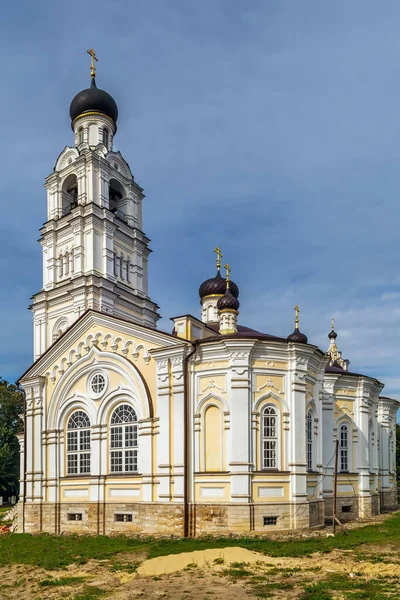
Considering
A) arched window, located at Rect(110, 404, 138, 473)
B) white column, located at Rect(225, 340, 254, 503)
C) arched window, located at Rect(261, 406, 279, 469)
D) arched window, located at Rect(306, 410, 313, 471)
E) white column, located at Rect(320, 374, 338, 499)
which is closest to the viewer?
white column, located at Rect(225, 340, 254, 503)

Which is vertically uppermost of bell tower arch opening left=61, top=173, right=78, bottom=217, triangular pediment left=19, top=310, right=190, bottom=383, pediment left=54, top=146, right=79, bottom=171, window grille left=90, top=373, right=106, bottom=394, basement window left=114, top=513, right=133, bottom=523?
pediment left=54, top=146, right=79, bottom=171

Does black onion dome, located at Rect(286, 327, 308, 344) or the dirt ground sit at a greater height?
black onion dome, located at Rect(286, 327, 308, 344)

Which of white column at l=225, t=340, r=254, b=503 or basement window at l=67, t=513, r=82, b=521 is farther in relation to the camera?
basement window at l=67, t=513, r=82, b=521

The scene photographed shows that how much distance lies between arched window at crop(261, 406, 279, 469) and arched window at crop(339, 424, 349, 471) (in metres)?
7.48

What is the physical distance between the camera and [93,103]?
128 ft

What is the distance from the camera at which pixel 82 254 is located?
35.3 meters

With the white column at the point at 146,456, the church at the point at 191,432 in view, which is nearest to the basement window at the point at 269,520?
the church at the point at 191,432

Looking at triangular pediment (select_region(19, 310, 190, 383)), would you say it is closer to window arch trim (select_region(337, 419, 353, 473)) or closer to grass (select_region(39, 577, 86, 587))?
grass (select_region(39, 577, 86, 587))

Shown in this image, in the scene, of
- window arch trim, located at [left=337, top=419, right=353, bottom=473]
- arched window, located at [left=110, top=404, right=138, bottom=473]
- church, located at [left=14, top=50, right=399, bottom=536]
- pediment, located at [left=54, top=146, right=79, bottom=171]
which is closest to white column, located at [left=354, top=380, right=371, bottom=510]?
church, located at [left=14, top=50, right=399, bottom=536]

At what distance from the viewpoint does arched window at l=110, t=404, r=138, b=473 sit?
77.1 feet

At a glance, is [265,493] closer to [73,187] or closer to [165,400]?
[165,400]

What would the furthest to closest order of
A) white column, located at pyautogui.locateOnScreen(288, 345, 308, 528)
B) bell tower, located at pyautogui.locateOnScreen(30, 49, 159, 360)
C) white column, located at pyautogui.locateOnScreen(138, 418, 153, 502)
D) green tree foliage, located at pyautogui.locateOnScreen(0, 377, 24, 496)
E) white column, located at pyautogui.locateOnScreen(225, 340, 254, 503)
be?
green tree foliage, located at pyautogui.locateOnScreen(0, 377, 24, 496) < bell tower, located at pyautogui.locateOnScreen(30, 49, 159, 360) < white column, located at pyautogui.locateOnScreen(138, 418, 153, 502) < white column, located at pyautogui.locateOnScreen(288, 345, 308, 528) < white column, located at pyautogui.locateOnScreen(225, 340, 254, 503)

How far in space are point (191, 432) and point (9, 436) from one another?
31.6 meters

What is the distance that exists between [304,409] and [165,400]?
506 cm
